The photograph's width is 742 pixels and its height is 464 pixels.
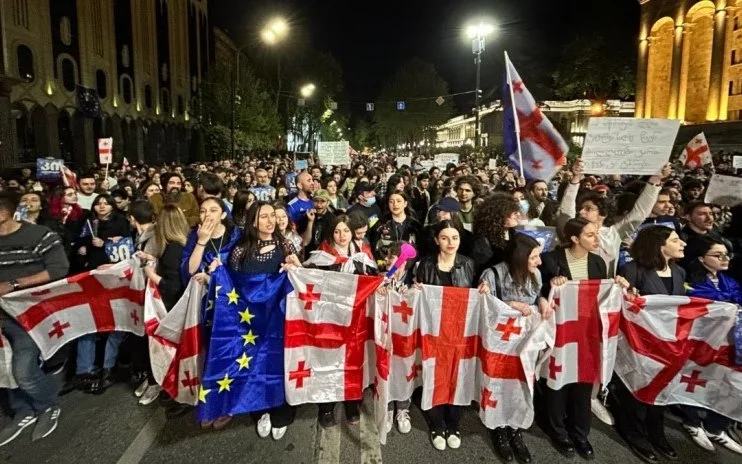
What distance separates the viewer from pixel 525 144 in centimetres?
616

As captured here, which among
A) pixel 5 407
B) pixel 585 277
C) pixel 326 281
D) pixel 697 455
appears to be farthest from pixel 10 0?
pixel 697 455

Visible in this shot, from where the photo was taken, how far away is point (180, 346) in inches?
158

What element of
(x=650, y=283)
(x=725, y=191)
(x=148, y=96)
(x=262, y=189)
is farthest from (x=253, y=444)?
(x=148, y=96)

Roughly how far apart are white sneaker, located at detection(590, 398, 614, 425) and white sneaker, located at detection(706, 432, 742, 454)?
743 millimetres

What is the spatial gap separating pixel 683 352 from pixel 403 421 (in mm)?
2317

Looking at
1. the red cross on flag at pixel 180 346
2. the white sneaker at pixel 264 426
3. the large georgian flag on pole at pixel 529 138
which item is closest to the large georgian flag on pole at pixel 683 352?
the large georgian flag on pole at pixel 529 138

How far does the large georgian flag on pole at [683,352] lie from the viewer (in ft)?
12.4

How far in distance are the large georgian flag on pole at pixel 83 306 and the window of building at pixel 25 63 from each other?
71.1 feet

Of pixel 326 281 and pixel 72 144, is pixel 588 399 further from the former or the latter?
pixel 72 144

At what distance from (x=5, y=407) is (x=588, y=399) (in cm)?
502

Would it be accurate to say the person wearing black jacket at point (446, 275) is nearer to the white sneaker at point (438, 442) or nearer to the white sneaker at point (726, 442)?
the white sneaker at point (438, 442)

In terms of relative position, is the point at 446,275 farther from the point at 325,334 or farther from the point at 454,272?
the point at 325,334

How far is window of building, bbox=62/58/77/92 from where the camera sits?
2424 cm

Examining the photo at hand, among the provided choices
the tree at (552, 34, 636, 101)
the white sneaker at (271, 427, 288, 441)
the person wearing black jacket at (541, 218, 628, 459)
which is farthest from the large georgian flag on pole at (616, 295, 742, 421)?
the tree at (552, 34, 636, 101)
